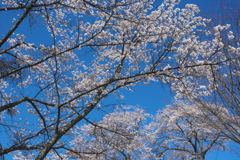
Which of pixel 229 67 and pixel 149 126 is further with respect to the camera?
pixel 149 126

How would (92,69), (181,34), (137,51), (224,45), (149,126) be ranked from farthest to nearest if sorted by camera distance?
(149,126)
(92,69)
(137,51)
(181,34)
(224,45)

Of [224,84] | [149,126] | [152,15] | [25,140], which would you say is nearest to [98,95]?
[25,140]

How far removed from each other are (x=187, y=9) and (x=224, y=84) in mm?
2937

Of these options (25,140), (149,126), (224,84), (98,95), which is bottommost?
(25,140)

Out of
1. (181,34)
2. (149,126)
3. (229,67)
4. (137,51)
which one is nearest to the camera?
(229,67)

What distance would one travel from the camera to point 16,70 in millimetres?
4230

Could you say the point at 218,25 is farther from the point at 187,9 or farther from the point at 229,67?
the point at 187,9

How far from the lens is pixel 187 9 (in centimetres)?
612

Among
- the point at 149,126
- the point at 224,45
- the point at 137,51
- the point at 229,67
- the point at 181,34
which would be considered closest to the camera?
the point at 224,45

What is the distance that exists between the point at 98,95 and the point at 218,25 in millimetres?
3294

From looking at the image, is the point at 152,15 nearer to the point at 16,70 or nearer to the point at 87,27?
the point at 87,27

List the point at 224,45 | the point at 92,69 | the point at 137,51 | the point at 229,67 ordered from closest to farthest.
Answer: the point at 224,45
the point at 229,67
the point at 137,51
the point at 92,69

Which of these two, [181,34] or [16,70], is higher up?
[181,34]

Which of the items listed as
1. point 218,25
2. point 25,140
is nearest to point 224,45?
point 218,25
